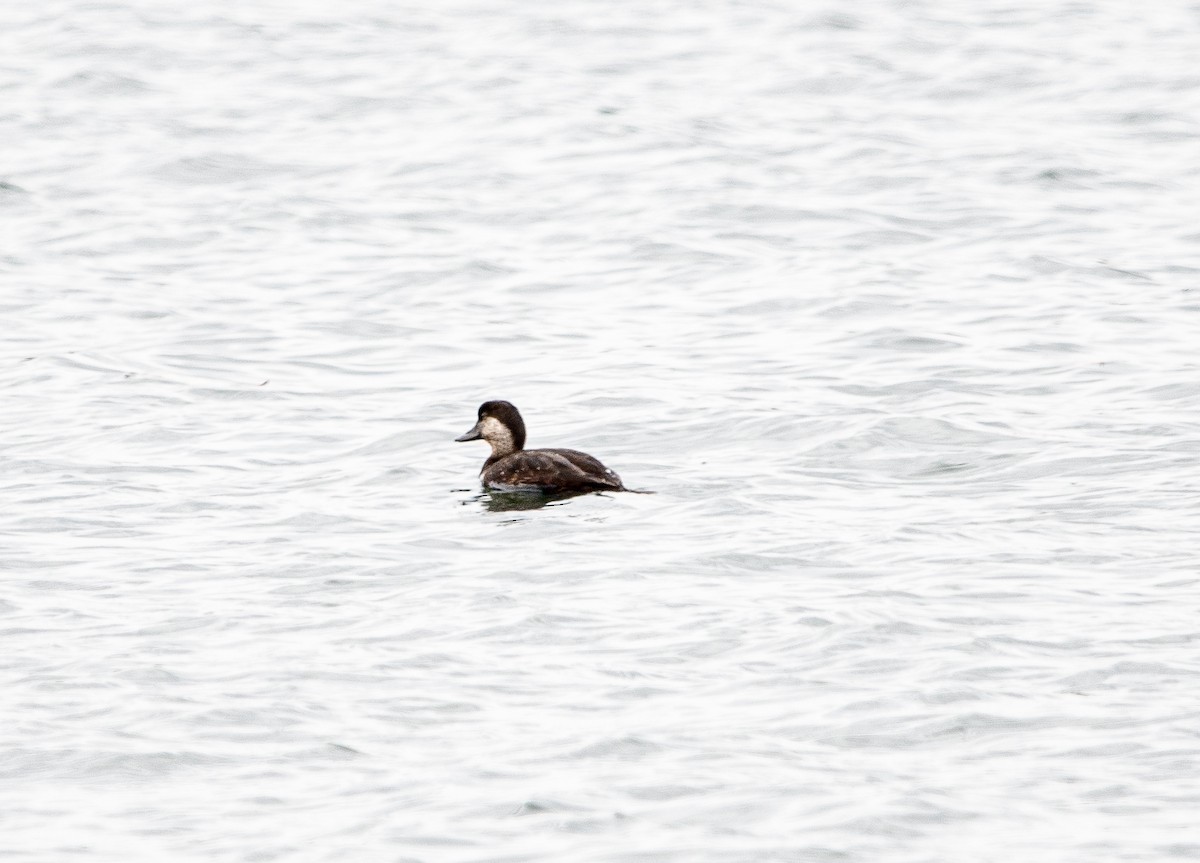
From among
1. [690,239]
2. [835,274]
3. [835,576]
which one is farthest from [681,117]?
[835,576]

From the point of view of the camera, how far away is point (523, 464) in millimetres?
12758

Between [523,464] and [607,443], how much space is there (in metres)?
1.26

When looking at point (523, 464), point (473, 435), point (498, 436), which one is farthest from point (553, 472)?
point (473, 435)

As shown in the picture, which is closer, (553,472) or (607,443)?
(553,472)

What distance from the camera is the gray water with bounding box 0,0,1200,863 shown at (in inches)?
312

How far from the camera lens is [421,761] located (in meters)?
8.14

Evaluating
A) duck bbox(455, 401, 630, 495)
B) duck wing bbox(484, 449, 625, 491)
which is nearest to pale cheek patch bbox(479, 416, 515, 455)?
duck bbox(455, 401, 630, 495)

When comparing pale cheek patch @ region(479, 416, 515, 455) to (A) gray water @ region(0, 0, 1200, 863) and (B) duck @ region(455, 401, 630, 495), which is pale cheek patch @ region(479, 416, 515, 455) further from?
(A) gray water @ region(0, 0, 1200, 863)

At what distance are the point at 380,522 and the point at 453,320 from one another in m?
5.79

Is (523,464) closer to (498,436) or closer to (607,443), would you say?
(498,436)

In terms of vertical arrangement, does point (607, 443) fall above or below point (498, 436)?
below

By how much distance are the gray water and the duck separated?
0.21 m

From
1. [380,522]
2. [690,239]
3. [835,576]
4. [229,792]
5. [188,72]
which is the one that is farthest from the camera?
[188,72]

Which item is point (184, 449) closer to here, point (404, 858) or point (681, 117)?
point (404, 858)
